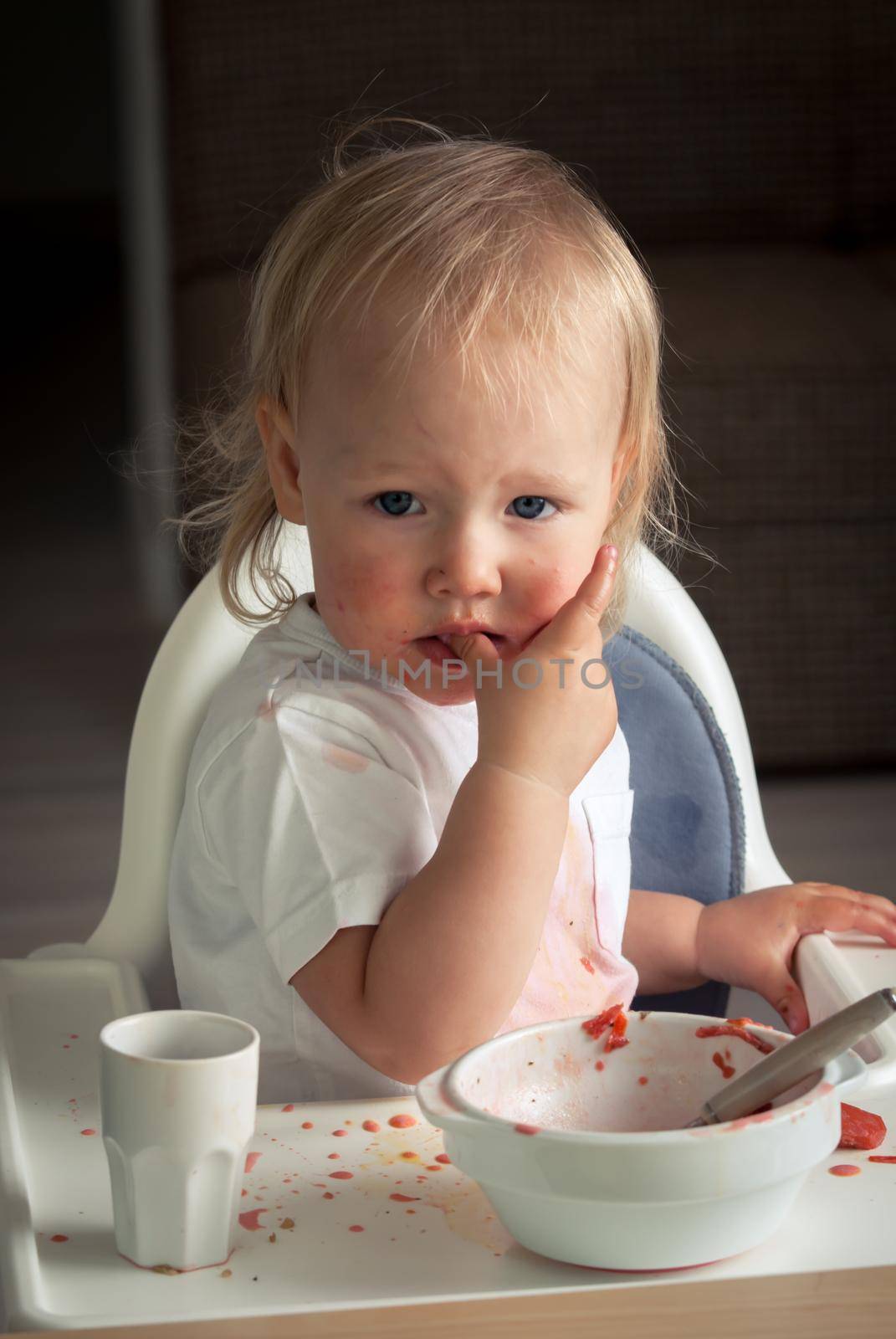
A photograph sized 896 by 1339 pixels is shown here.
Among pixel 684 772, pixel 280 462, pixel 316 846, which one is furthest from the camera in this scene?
pixel 684 772

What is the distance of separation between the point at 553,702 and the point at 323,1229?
279mm

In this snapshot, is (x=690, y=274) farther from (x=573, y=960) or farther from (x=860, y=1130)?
(x=860, y=1130)

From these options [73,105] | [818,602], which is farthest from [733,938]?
[73,105]

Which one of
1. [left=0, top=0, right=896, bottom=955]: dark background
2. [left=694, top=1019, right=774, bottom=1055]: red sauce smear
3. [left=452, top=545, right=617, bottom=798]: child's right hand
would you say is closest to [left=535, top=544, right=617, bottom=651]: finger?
[left=452, top=545, right=617, bottom=798]: child's right hand

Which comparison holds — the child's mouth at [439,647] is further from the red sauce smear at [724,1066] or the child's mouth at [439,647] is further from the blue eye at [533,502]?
the red sauce smear at [724,1066]

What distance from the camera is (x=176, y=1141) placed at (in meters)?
0.54

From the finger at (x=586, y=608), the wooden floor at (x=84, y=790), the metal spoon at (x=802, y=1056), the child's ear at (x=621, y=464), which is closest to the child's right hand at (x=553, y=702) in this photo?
the finger at (x=586, y=608)

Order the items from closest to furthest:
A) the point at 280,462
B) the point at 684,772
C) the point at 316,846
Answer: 1. the point at 316,846
2. the point at 280,462
3. the point at 684,772

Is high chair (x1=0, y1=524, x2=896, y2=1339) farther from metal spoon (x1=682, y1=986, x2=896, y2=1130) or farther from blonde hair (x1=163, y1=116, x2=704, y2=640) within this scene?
blonde hair (x1=163, y1=116, x2=704, y2=640)

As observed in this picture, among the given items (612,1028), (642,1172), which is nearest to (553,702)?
(612,1028)

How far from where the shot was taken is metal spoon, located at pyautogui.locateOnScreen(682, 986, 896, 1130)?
1.75 feet

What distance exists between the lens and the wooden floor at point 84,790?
6.65 ft

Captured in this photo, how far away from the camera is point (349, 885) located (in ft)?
Result: 2.49

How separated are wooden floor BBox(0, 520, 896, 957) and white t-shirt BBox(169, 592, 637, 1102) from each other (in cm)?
107
